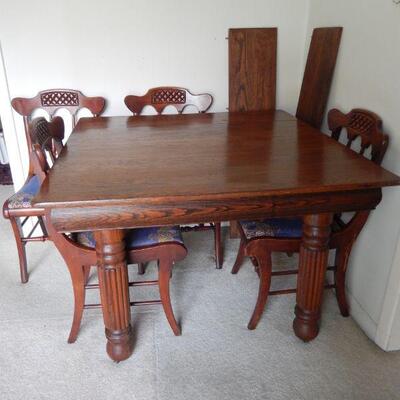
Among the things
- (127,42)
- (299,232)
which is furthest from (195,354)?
(127,42)

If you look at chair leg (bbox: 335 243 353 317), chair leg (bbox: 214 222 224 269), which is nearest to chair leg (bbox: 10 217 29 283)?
chair leg (bbox: 214 222 224 269)

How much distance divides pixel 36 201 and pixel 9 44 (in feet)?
5.18

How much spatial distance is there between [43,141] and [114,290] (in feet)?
2.34

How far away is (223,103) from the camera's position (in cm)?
268

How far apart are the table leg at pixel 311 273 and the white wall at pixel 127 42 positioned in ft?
4.51

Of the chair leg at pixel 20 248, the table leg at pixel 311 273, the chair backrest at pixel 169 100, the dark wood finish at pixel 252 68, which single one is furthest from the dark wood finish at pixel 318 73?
the chair leg at pixel 20 248

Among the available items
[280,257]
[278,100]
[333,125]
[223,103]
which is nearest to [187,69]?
[223,103]

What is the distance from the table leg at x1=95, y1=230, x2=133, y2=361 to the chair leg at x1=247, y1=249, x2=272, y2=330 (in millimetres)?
576

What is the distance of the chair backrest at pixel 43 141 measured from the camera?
1.59 m

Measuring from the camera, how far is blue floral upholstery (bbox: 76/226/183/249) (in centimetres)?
167

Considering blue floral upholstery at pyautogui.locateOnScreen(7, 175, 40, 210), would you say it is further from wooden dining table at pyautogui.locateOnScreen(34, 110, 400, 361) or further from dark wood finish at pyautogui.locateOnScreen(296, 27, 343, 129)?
dark wood finish at pyautogui.locateOnScreen(296, 27, 343, 129)

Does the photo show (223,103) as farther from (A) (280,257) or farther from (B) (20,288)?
(B) (20,288)

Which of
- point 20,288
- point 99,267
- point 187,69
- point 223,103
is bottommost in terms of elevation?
point 20,288

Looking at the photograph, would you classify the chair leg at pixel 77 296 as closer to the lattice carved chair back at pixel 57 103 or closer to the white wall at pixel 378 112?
the lattice carved chair back at pixel 57 103
